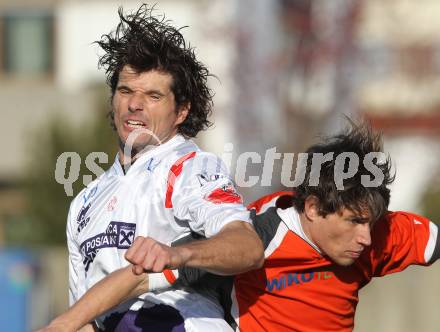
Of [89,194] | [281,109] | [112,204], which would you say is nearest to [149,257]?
[112,204]

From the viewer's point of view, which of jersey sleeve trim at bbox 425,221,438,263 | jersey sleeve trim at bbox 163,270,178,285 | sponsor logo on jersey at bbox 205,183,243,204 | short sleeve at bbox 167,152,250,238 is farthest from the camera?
jersey sleeve trim at bbox 425,221,438,263

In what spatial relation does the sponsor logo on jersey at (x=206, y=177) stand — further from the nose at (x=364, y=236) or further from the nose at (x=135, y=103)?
the nose at (x=364, y=236)

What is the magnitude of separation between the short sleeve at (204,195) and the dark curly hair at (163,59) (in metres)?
0.38

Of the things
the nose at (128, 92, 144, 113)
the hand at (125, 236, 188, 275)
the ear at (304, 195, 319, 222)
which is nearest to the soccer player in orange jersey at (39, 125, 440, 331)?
the ear at (304, 195, 319, 222)

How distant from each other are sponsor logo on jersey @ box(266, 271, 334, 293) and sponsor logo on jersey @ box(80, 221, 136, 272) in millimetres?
600

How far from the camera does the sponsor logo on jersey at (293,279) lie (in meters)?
4.68

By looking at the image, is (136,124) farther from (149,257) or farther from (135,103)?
(149,257)

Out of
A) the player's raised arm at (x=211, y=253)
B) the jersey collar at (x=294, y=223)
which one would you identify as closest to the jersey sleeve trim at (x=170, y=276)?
the player's raised arm at (x=211, y=253)

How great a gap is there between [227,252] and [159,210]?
0.70 m

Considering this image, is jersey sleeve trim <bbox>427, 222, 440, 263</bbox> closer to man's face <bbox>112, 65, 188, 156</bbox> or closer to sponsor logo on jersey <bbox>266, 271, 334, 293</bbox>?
sponsor logo on jersey <bbox>266, 271, 334, 293</bbox>

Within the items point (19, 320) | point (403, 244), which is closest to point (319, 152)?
point (403, 244)

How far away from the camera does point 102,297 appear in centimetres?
397

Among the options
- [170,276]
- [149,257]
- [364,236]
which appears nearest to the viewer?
[149,257]

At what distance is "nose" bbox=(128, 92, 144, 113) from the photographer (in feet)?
15.2
